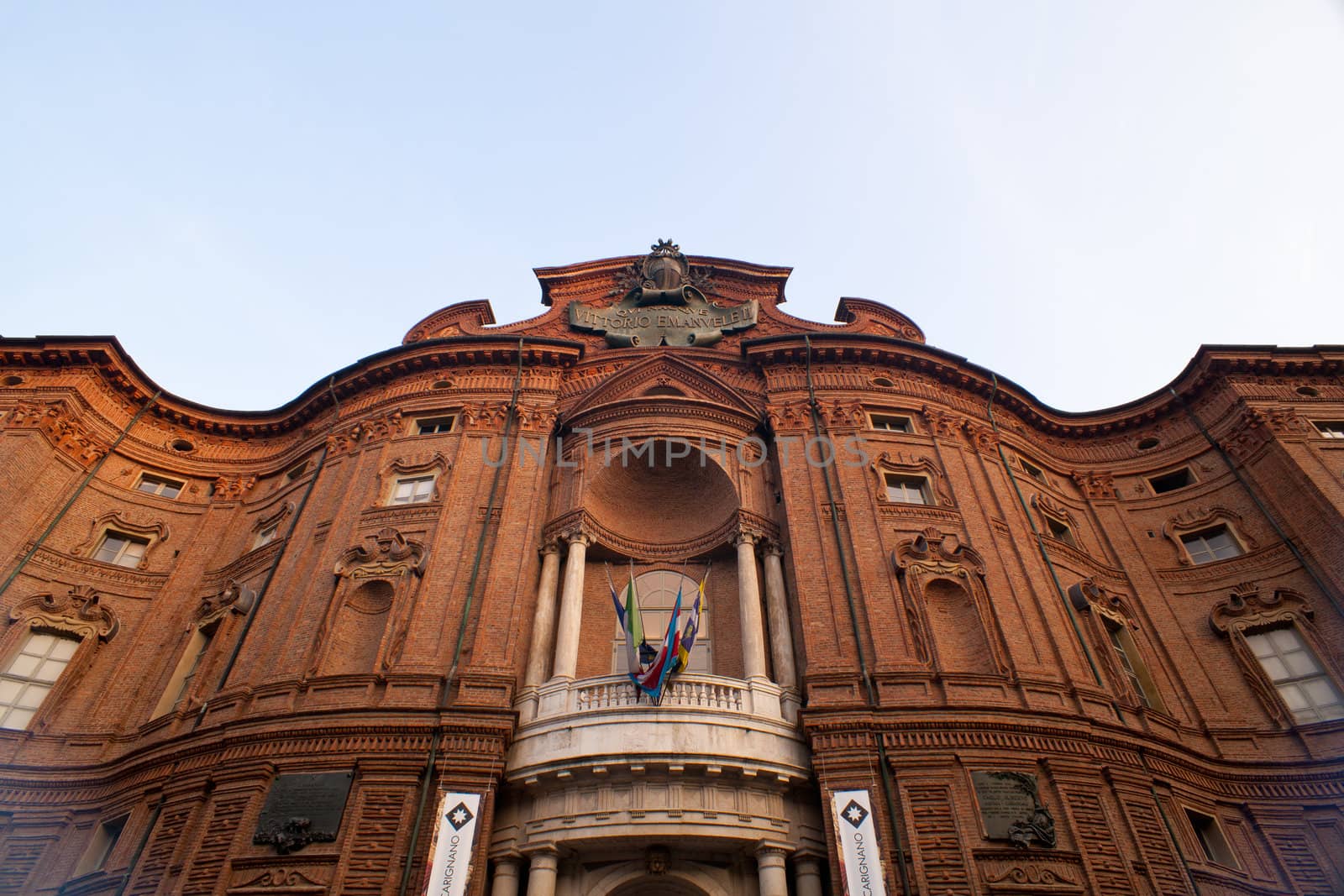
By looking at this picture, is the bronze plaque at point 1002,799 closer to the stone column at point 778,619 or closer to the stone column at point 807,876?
the stone column at point 807,876

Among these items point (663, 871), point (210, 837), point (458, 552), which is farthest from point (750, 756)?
point (210, 837)

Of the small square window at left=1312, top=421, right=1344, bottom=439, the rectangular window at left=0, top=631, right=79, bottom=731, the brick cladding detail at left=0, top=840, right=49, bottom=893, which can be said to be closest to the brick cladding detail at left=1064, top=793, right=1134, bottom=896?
the small square window at left=1312, top=421, right=1344, bottom=439

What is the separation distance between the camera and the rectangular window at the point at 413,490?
21.2 meters

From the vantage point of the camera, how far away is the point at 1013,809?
1457 centimetres

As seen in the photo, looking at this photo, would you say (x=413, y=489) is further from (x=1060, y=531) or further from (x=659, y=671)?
(x=1060, y=531)

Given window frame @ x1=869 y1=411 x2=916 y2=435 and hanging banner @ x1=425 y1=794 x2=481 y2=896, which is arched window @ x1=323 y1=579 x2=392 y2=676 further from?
window frame @ x1=869 y1=411 x2=916 y2=435

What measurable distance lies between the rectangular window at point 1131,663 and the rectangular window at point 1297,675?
289 centimetres

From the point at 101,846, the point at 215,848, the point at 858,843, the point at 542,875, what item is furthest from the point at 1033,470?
the point at 101,846

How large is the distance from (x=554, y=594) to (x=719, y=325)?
1191 centimetres

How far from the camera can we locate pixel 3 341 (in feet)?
77.5

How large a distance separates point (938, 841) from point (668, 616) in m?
8.49

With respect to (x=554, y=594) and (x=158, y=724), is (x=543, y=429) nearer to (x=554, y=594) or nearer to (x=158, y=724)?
(x=554, y=594)

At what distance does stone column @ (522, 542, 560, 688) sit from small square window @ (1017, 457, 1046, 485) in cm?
1487

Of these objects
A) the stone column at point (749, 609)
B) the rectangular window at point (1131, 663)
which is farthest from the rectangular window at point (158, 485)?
the rectangular window at point (1131, 663)
